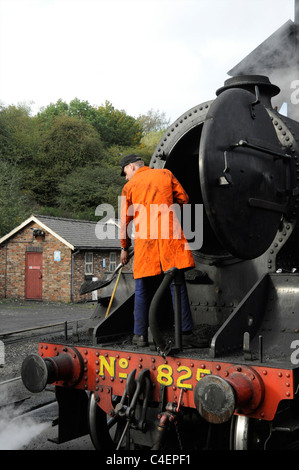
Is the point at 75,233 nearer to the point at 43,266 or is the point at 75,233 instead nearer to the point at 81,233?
the point at 81,233

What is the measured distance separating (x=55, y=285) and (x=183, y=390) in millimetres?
17853

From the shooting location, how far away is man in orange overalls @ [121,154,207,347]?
312 cm

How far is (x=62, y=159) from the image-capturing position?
40.6 metres

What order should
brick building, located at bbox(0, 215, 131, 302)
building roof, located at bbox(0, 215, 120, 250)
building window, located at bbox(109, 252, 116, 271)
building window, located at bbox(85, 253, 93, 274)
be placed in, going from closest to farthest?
1. brick building, located at bbox(0, 215, 131, 302)
2. building roof, located at bbox(0, 215, 120, 250)
3. building window, located at bbox(85, 253, 93, 274)
4. building window, located at bbox(109, 252, 116, 271)

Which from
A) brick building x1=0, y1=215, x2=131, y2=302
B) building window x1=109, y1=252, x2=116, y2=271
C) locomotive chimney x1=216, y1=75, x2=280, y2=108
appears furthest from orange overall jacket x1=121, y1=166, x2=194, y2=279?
building window x1=109, y1=252, x2=116, y2=271

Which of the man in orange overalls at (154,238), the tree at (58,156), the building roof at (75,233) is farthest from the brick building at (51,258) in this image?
the tree at (58,156)

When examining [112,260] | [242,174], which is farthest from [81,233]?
[242,174]

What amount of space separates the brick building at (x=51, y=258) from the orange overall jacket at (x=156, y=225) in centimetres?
1606

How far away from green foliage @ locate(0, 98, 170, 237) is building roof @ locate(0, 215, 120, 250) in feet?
18.6

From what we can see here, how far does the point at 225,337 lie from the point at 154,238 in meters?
0.78

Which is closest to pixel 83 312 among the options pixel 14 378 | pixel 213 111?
pixel 14 378

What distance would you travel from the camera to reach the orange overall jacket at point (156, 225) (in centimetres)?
312

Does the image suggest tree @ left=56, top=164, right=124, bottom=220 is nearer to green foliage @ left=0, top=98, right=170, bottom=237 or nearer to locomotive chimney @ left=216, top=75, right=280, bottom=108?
green foliage @ left=0, top=98, right=170, bottom=237

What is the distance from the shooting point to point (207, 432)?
11.1 feet
